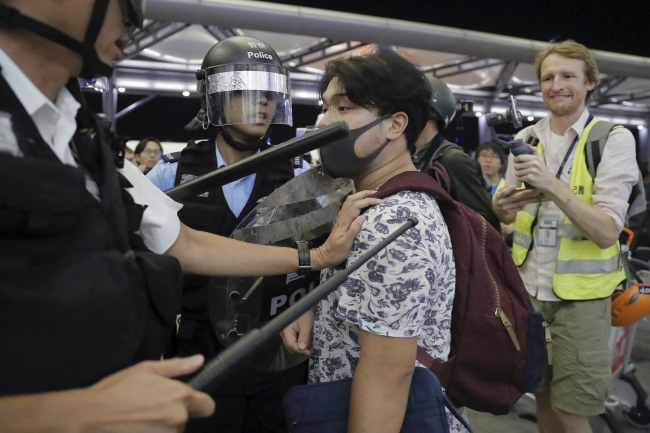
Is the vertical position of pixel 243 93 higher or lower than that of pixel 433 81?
lower

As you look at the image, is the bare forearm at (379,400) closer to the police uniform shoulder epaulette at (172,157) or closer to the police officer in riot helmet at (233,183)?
the police officer in riot helmet at (233,183)

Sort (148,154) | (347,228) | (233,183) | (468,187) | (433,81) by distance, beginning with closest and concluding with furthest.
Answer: (347,228) → (233,183) → (468,187) → (433,81) → (148,154)

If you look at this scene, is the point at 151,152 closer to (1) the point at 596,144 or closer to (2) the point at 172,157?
(2) the point at 172,157

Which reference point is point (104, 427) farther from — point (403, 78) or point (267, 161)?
point (403, 78)

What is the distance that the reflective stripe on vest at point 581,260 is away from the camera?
6.88 ft

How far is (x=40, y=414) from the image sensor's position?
24.9 inches

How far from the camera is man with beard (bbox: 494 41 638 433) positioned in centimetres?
→ 200

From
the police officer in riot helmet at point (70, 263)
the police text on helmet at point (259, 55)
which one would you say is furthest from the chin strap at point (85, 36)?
the police text on helmet at point (259, 55)

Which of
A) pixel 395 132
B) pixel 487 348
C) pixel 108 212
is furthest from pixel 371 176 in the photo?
pixel 108 212

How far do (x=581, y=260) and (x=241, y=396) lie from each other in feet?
4.64

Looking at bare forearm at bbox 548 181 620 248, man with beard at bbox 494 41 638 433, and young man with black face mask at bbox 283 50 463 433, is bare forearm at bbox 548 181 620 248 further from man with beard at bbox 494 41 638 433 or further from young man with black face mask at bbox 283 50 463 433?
young man with black face mask at bbox 283 50 463 433

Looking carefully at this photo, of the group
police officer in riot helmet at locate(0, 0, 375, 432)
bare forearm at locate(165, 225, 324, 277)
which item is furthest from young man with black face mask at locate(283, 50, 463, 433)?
police officer in riot helmet at locate(0, 0, 375, 432)

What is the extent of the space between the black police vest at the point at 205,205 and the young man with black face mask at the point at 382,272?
0.37m

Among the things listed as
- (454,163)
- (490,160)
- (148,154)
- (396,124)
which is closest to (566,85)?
(454,163)
